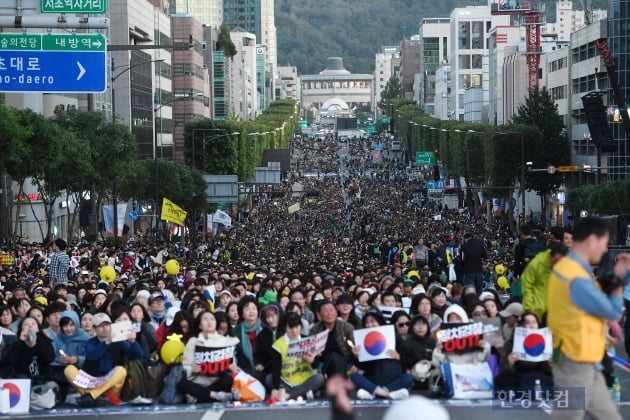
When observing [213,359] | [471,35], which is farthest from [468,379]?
[471,35]

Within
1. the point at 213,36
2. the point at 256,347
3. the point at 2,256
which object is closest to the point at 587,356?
the point at 256,347

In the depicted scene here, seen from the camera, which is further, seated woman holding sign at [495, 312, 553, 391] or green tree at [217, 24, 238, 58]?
green tree at [217, 24, 238, 58]

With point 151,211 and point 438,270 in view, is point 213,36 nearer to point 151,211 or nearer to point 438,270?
point 151,211

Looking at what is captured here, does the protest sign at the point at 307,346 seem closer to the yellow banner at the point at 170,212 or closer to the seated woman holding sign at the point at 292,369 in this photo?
the seated woman holding sign at the point at 292,369

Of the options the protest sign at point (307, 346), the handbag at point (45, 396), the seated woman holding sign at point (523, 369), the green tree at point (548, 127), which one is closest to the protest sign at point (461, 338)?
the seated woman holding sign at point (523, 369)

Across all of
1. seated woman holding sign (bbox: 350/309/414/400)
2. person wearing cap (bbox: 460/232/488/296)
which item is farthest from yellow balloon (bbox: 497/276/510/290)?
seated woman holding sign (bbox: 350/309/414/400)

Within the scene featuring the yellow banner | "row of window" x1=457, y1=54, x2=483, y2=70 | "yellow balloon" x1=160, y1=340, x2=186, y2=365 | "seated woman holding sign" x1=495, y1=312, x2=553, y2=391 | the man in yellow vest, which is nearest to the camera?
the man in yellow vest

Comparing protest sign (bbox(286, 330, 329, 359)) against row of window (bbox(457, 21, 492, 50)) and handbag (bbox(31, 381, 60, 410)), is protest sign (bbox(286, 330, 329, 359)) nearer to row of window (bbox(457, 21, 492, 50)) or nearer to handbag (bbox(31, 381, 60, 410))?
handbag (bbox(31, 381, 60, 410))
